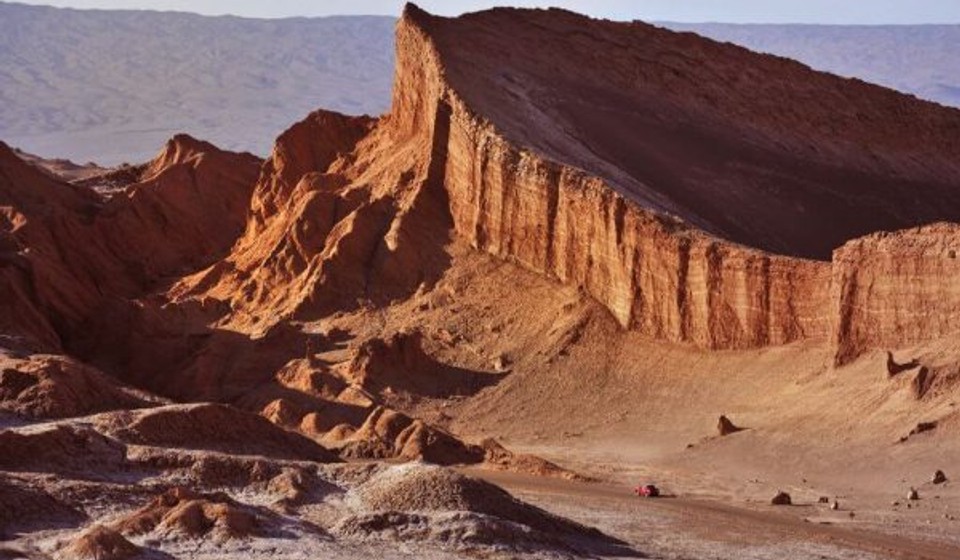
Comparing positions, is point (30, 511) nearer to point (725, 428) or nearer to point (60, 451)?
point (60, 451)

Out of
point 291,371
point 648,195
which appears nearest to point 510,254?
point 648,195

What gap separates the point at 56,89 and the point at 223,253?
13572 centimetres

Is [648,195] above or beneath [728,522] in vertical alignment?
above

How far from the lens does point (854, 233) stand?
5069 cm

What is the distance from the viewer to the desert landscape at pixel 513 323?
25.5 metres

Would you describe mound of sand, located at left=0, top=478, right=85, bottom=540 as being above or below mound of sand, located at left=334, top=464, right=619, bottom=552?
below

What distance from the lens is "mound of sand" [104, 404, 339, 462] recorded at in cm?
2730

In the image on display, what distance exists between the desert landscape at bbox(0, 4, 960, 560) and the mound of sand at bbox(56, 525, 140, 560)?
3 centimetres

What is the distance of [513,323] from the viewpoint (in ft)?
140

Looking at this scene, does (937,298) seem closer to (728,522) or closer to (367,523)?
(728,522)

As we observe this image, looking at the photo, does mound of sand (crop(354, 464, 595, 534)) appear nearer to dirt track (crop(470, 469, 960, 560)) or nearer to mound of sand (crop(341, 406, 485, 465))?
dirt track (crop(470, 469, 960, 560))

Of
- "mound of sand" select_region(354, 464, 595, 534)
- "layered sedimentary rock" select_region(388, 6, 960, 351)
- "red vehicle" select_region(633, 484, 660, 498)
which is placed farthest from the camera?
"layered sedimentary rock" select_region(388, 6, 960, 351)

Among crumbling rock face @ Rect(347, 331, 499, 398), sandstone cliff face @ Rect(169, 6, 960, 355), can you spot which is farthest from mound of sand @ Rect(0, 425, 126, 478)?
sandstone cliff face @ Rect(169, 6, 960, 355)

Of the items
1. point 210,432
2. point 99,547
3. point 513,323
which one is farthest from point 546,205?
point 99,547
